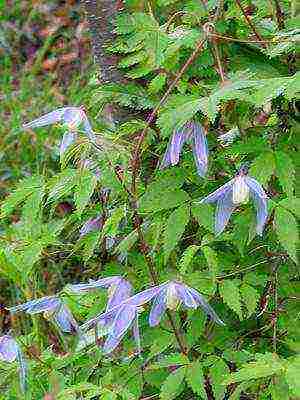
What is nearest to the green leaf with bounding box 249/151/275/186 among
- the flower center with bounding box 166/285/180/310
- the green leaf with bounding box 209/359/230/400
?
the flower center with bounding box 166/285/180/310

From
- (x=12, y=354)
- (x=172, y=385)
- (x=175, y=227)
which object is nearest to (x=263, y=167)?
(x=175, y=227)

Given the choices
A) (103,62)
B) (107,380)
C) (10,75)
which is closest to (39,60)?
(10,75)

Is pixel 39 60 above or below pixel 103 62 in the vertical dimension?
below

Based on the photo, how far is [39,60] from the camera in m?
4.57

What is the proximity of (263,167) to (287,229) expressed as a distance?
11 cm

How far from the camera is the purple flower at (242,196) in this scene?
1.42 meters

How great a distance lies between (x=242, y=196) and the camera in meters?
1.42

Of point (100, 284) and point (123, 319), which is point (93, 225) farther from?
point (123, 319)

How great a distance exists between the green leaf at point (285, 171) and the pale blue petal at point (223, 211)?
9cm

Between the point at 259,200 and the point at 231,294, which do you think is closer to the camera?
the point at 259,200

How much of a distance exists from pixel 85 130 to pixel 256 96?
11.4 inches

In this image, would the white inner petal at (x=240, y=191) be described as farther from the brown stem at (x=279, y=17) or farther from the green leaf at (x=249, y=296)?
the brown stem at (x=279, y=17)

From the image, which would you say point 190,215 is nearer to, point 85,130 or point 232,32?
point 85,130

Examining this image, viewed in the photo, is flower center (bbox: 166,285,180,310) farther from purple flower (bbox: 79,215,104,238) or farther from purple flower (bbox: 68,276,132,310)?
purple flower (bbox: 79,215,104,238)
